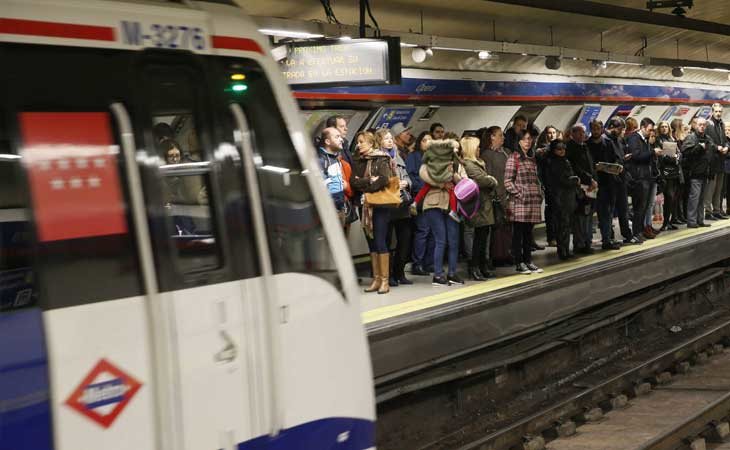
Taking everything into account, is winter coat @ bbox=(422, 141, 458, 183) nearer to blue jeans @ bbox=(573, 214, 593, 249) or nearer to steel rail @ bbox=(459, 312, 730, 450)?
steel rail @ bbox=(459, 312, 730, 450)

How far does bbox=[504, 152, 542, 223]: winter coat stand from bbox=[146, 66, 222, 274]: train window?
763cm

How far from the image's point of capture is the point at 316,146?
9.55 m

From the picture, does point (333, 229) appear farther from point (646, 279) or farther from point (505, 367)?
point (646, 279)

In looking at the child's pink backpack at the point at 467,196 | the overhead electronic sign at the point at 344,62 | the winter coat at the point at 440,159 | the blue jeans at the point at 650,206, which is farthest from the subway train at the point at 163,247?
the blue jeans at the point at 650,206

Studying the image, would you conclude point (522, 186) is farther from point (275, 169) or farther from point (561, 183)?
point (275, 169)

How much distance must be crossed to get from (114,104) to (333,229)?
4.04 ft

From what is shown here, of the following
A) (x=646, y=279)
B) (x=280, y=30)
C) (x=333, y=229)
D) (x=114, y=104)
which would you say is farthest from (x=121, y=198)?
(x=646, y=279)

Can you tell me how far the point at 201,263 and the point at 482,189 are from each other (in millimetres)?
7179

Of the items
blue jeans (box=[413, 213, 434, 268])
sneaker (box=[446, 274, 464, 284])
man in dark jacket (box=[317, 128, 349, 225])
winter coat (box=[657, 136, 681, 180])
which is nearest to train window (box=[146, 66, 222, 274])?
man in dark jacket (box=[317, 128, 349, 225])

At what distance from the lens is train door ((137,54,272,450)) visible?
352 centimetres

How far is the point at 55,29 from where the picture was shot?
3.30 m

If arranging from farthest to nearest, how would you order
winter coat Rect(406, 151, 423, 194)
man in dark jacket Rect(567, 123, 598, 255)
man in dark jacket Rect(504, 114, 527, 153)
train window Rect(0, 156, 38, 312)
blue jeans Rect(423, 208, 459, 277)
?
man in dark jacket Rect(567, 123, 598, 255)
man in dark jacket Rect(504, 114, 527, 153)
winter coat Rect(406, 151, 423, 194)
blue jeans Rect(423, 208, 459, 277)
train window Rect(0, 156, 38, 312)

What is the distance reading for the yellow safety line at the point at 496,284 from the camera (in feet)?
29.8

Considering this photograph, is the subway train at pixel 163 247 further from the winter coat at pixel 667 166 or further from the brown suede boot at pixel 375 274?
the winter coat at pixel 667 166
